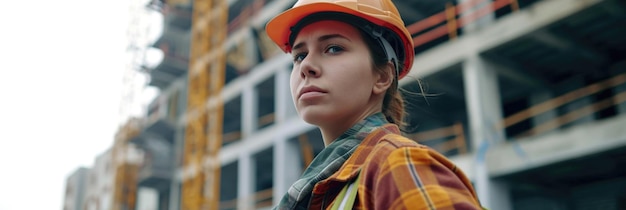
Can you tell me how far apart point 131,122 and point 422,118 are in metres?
23.1

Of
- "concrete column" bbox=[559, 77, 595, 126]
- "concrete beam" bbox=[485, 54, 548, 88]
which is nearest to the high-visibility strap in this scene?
"concrete beam" bbox=[485, 54, 548, 88]

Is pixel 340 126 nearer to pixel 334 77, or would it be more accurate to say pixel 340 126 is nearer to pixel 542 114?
pixel 334 77

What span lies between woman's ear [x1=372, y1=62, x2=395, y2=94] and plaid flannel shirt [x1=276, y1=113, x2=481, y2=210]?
0.17 m

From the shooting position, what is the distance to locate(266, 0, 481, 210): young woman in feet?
3.86

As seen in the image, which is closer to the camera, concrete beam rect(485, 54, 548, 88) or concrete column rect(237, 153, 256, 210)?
concrete beam rect(485, 54, 548, 88)

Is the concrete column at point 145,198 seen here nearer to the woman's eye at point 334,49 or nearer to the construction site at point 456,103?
the construction site at point 456,103

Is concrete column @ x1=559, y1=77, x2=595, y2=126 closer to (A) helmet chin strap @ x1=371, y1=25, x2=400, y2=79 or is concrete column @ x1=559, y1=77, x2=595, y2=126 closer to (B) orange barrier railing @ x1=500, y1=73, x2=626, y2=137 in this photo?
(B) orange barrier railing @ x1=500, y1=73, x2=626, y2=137

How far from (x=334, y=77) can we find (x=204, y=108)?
1089 inches

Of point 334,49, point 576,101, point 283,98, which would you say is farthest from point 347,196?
point 283,98

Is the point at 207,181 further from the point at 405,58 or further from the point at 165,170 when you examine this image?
the point at 405,58

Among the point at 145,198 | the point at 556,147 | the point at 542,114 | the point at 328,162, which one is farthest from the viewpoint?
the point at 145,198

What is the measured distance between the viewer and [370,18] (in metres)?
1.58

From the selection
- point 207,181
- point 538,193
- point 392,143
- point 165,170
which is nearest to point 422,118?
point 538,193

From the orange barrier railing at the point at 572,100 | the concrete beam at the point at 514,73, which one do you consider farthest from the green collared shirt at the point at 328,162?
the concrete beam at the point at 514,73
